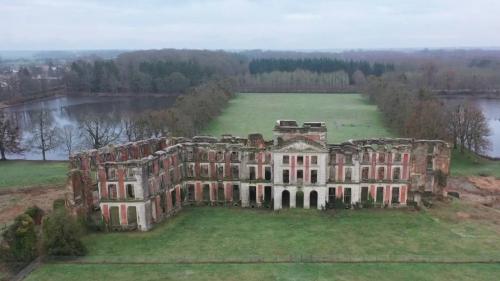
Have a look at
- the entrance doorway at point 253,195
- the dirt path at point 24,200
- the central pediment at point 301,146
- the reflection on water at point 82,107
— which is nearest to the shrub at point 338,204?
the central pediment at point 301,146

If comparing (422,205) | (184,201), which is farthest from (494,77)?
(184,201)

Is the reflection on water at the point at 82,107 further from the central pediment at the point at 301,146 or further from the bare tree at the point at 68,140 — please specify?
the central pediment at the point at 301,146

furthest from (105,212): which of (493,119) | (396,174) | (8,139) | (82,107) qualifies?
(493,119)

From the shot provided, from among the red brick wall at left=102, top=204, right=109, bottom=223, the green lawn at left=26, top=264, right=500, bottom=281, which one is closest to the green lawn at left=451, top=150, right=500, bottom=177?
the green lawn at left=26, top=264, right=500, bottom=281

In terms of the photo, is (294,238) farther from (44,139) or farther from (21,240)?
(44,139)

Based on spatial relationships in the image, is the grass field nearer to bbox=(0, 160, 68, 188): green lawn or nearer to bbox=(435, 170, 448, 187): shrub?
bbox=(435, 170, 448, 187): shrub

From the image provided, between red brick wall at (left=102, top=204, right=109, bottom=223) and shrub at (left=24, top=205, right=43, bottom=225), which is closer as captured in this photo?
shrub at (left=24, top=205, right=43, bottom=225)
